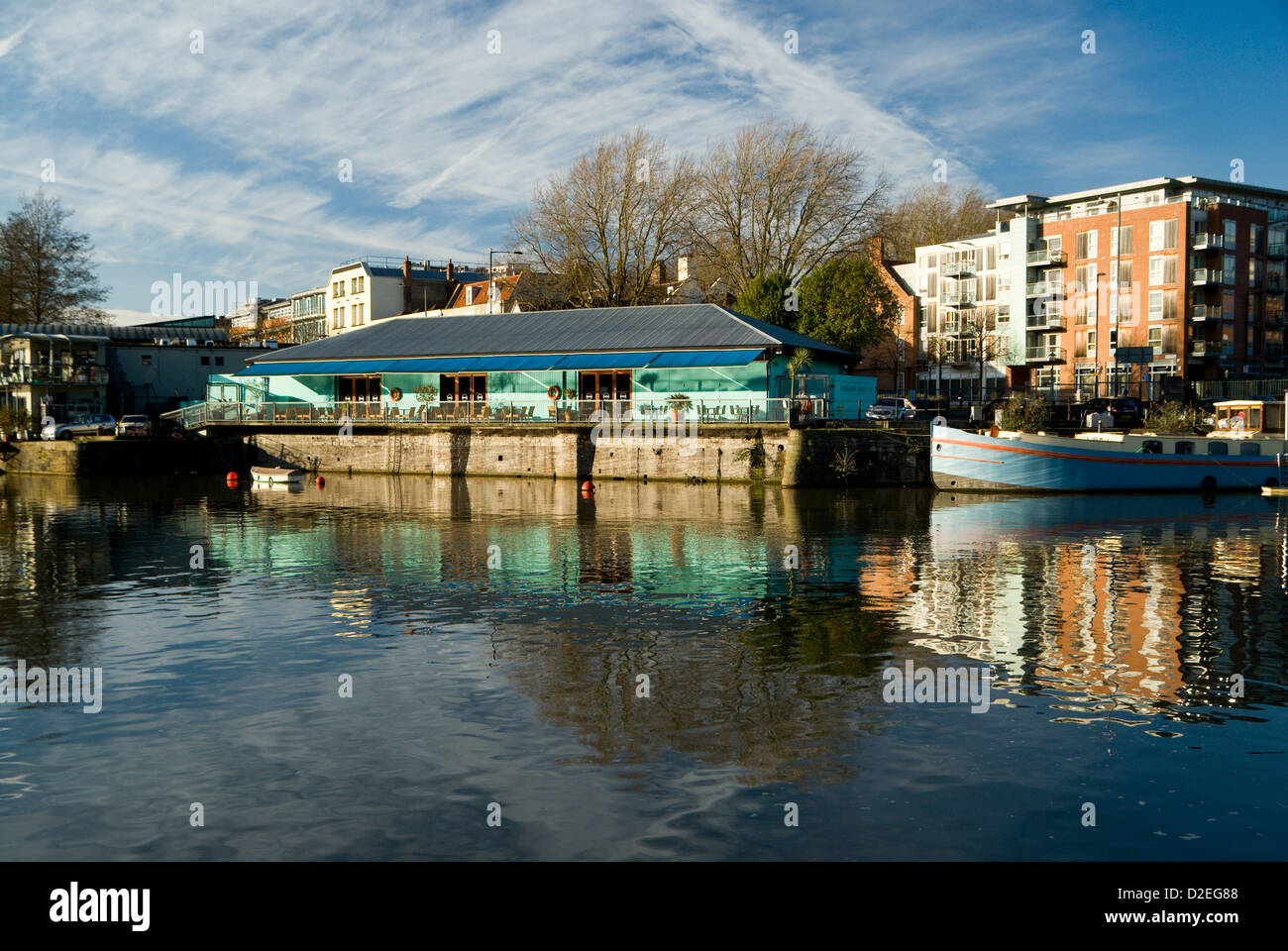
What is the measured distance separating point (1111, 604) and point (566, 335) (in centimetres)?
4166

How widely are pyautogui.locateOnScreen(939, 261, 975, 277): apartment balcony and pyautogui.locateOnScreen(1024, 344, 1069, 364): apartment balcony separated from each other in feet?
30.2

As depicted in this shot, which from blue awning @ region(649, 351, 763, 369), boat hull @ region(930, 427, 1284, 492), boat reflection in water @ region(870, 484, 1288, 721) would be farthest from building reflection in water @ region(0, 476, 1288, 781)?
blue awning @ region(649, 351, 763, 369)

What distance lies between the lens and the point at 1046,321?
83312 mm

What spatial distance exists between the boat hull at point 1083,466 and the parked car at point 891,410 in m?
6.46

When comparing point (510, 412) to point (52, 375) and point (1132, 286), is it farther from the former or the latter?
point (1132, 286)

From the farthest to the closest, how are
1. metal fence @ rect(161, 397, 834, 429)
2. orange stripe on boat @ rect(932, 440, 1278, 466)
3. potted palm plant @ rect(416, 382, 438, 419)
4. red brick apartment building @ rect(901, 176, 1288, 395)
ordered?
red brick apartment building @ rect(901, 176, 1288, 395)
potted palm plant @ rect(416, 382, 438, 419)
metal fence @ rect(161, 397, 834, 429)
orange stripe on boat @ rect(932, 440, 1278, 466)

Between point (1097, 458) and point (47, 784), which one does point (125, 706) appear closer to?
point (47, 784)

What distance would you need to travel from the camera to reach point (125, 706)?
524 inches

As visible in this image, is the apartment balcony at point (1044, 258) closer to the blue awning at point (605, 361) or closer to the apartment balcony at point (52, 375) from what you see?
the blue awning at point (605, 361)

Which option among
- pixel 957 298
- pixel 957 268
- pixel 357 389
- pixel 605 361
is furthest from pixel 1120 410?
pixel 357 389

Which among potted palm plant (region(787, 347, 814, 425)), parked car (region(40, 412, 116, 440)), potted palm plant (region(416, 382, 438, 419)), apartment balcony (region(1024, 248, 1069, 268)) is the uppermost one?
apartment balcony (region(1024, 248, 1069, 268))

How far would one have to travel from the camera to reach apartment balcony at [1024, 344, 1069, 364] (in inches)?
3275

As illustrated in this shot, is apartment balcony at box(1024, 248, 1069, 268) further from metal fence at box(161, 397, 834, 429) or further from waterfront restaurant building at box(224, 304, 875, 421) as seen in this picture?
metal fence at box(161, 397, 834, 429)
